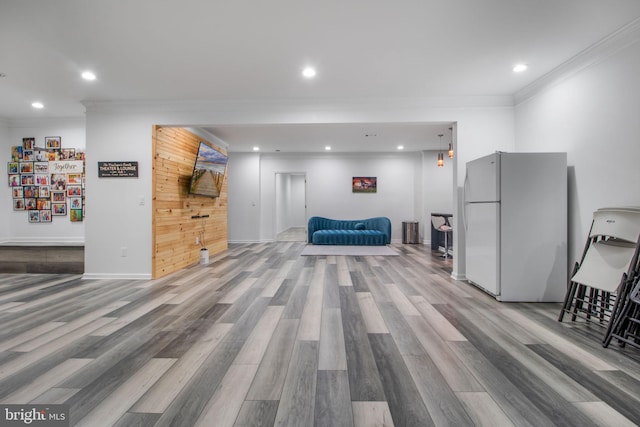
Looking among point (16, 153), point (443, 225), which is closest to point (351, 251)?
point (443, 225)

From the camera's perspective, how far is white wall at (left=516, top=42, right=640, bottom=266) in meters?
2.55

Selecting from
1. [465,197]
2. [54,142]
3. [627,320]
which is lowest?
[627,320]

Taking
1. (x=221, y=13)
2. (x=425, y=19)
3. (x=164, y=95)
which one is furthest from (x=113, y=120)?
(x=425, y=19)

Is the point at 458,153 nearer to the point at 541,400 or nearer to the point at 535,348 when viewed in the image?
the point at 535,348

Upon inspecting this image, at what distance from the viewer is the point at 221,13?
2.35m

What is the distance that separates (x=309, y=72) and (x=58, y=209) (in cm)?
544

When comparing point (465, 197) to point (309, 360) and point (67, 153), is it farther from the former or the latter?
point (67, 153)

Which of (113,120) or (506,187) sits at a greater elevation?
(113,120)

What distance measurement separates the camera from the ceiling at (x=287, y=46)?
230cm

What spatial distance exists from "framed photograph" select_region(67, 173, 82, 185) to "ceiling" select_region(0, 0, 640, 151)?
56.3 inches

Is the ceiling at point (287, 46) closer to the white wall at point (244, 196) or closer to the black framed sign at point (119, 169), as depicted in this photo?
the black framed sign at point (119, 169)

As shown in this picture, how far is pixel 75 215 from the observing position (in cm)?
539

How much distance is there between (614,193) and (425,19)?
2.40 metres

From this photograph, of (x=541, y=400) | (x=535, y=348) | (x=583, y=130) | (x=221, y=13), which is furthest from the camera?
(x=583, y=130)
